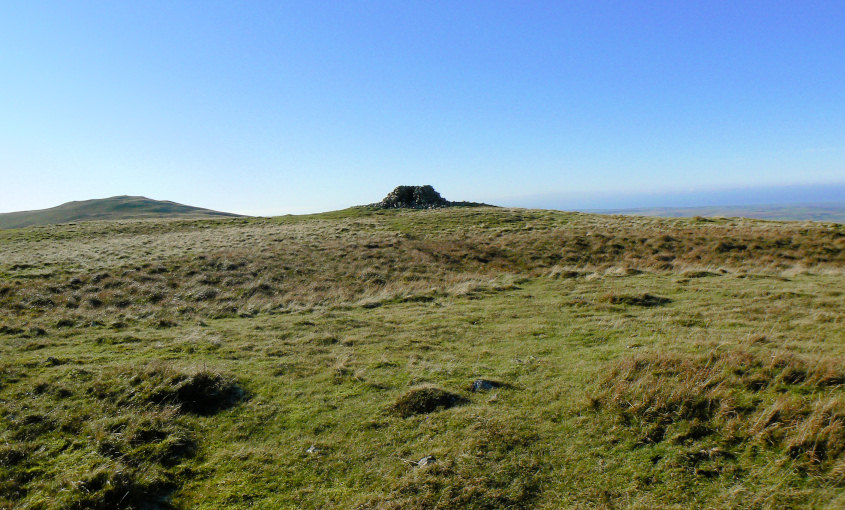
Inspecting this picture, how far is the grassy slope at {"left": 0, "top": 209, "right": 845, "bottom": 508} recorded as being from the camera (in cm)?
510

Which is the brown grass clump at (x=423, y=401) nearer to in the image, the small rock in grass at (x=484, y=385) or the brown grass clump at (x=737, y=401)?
the small rock in grass at (x=484, y=385)

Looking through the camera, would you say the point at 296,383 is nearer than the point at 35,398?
No

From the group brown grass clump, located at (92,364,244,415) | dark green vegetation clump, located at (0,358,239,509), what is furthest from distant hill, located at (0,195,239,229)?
brown grass clump, located at (92,364,244,415)

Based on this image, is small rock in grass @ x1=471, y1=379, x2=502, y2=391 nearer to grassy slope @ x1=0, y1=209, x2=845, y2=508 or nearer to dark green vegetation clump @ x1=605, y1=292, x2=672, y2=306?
grassy slope @ x1=0, y1=209, x2=845, y2=508

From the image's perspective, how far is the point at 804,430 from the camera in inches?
203

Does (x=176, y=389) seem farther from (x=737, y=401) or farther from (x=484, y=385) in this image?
(x=737, y=401)

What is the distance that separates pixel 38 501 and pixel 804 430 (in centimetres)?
950

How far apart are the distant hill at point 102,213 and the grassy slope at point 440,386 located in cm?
9124

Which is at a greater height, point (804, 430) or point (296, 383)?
point (804, 430)

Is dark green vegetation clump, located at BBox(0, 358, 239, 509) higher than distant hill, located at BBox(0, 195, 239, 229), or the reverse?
distant hill, located at BBox(0, 195, 239, 229)

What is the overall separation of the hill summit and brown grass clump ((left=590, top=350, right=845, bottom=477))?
2187 inches

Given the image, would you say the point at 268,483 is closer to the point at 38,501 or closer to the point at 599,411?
the point at 38,501

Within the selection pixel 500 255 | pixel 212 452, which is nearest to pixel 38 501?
pixel 212 452

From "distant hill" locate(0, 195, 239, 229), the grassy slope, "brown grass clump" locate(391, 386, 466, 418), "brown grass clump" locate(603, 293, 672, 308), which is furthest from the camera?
"distant hill" locate(0, 195, 239, 229)
